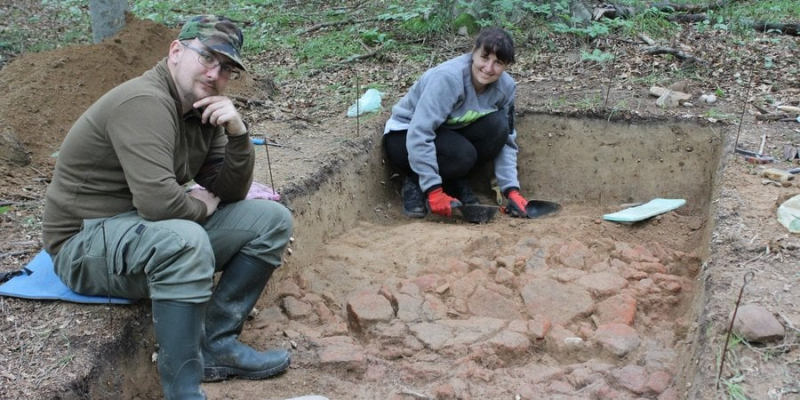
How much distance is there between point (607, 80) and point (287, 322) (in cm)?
384

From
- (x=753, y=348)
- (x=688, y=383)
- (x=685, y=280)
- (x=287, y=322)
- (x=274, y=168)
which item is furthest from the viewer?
(x=274, y=168)

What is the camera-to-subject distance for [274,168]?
14.7ft

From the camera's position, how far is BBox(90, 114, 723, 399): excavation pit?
3006 millimetres

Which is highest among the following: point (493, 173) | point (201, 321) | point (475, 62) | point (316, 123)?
point (475, 62)

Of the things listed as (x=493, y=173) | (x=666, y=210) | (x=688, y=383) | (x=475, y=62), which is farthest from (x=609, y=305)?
(x=493, y=173)

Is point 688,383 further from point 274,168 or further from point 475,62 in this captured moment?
point 274,168

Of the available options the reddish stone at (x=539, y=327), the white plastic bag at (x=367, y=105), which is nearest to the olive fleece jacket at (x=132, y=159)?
the reddish stone at (x=539, y=327)

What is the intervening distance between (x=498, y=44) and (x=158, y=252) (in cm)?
261

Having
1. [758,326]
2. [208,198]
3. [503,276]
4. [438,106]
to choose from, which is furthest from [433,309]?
[438,106]

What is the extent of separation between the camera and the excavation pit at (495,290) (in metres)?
3.01

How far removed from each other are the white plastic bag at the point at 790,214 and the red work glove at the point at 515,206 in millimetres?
1729

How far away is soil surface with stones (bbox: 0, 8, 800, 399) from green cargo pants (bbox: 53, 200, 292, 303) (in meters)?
0.21

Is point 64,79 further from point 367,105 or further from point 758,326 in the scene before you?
point 758,326

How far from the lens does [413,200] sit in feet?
16.5
